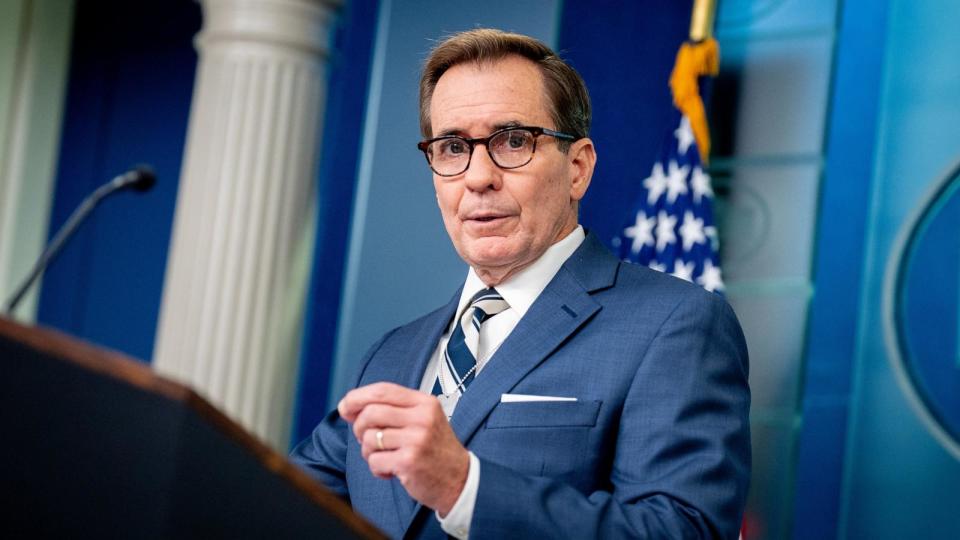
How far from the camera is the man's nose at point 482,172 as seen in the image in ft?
6.07

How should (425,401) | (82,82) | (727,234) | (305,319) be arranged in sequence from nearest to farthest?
(425,401), (727,234), (305,319), (82,82)

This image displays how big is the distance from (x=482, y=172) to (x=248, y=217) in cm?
310

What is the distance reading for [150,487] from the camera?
914 mm

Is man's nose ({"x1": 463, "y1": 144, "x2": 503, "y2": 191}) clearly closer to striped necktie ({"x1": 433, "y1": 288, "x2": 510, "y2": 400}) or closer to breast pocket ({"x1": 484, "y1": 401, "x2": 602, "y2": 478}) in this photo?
striped necktie ({"x1": 433, "y1": 288, "x2": 510, "y2": 400})

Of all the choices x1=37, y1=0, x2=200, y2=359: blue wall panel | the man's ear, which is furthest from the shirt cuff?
x1=37, y1=0, x2=200, y2=359: blue wall panel

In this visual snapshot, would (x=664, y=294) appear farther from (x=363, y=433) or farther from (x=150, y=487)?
(x=150, y=487)

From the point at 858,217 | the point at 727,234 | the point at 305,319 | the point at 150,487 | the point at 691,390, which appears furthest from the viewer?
the point at 305,319

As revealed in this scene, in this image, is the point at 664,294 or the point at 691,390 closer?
the point at 691,390

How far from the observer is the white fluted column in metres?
4.77

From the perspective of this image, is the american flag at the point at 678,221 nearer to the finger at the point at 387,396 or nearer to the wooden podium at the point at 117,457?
the finger at the point at 387,396

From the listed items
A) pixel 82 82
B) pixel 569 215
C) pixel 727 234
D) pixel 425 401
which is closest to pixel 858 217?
pixel 727 234

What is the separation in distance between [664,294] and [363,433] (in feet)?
1.92

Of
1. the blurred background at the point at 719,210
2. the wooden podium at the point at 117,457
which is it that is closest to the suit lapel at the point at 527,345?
the wooden podium at the point at 117,457

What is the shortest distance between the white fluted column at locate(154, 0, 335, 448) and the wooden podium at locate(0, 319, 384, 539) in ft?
12.4
